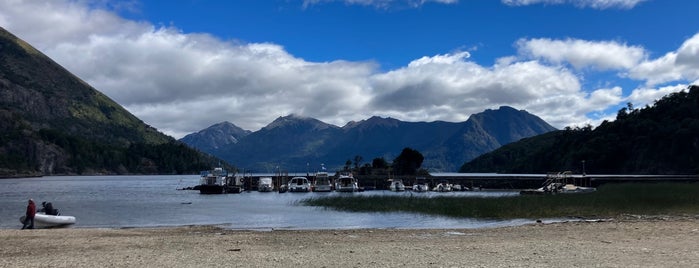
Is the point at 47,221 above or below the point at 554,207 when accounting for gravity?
below

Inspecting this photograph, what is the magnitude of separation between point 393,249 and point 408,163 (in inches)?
6575

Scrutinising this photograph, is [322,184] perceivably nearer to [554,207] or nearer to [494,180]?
[494,180]

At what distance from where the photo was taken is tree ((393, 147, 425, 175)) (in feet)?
623

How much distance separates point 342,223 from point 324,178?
307ft

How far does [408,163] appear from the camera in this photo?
190250 mm

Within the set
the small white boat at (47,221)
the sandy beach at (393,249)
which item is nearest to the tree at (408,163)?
the small white boat at (47,221)

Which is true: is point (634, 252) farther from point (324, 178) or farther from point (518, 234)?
point (324, 178)

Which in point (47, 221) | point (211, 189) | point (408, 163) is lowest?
point (47, 221)

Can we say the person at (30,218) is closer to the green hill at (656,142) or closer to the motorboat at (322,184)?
the motorboat at (322,184)

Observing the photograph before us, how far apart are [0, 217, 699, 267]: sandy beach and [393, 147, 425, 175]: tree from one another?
15578 cm

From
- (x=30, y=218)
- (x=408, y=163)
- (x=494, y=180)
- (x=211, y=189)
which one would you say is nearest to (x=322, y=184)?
(x=211, y=189)

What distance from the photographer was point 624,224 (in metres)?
34.5

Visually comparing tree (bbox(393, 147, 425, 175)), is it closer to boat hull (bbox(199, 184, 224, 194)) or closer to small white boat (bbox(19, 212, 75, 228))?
boat hull (bbox(199, 184, 224, 194))

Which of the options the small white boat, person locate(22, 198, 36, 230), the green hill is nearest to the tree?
the green hill
